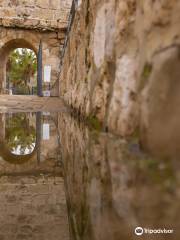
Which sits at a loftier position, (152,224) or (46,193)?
(152,224)

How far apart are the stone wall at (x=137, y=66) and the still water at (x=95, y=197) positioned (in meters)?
0.17

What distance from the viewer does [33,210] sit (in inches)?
40.3

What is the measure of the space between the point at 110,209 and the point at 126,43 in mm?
1098

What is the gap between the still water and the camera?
2.62 feet

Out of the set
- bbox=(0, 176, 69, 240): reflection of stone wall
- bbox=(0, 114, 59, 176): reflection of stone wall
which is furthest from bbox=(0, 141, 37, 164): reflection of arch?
bbox=(0, 176, 69, 240): reflection of stone wall

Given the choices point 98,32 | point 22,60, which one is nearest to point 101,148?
point 98,32

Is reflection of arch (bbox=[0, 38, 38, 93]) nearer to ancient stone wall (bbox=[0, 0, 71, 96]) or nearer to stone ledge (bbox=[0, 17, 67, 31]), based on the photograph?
ancient stone wall (bbox=[0, 0, 71, 96])

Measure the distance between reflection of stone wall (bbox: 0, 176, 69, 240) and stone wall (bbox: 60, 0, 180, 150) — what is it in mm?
498

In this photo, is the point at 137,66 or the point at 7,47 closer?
the point at 137,66

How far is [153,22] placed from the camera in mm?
1380

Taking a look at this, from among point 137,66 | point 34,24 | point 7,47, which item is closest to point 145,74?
point 137,66

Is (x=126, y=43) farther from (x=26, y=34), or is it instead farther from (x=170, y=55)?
(x=26, y=34)

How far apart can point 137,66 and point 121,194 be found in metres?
0.79

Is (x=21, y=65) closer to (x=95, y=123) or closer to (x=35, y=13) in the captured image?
(x=35, y=13)
